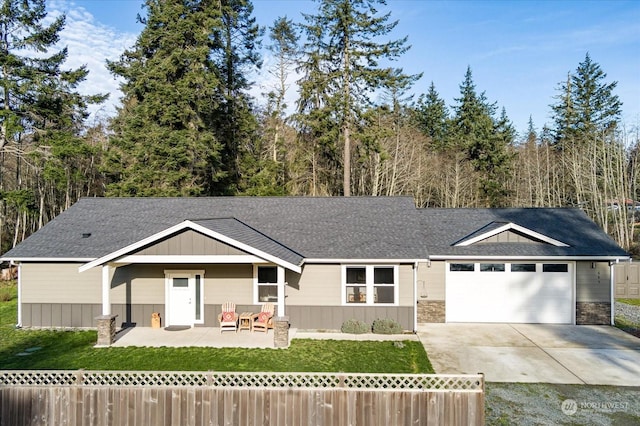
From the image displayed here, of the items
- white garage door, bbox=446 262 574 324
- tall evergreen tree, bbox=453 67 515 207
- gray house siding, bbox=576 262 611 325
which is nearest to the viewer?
gray house siding, bbox=576 262 611 325

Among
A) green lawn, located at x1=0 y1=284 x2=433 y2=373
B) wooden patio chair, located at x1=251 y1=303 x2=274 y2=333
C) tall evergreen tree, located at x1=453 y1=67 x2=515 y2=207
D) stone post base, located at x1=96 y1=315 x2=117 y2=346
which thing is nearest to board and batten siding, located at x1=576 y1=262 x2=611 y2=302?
green lawn, located at x1=0 y1=284 x2=433 y2=373

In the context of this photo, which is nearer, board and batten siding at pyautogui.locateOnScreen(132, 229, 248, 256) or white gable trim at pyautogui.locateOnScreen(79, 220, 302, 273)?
white gable trim at pyautogui.locateOnScreen(79, 220, 302, 273)

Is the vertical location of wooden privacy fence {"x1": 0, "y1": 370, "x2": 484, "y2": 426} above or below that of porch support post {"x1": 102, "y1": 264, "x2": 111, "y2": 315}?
below

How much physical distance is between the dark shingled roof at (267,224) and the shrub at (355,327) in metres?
2.08

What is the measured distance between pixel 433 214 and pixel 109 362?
13.0 metres

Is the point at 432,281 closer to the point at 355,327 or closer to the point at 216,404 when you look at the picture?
the point at 355,327

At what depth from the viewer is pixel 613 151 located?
29.6 m

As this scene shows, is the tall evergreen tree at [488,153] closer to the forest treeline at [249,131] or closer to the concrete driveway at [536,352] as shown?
the forest treeline at [249,131]

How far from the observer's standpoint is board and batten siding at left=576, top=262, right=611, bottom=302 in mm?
14078

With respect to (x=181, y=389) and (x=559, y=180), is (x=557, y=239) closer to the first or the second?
(x=181, y=389)

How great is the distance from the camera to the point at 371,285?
1338 centimetres

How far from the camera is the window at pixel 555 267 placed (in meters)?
14.2

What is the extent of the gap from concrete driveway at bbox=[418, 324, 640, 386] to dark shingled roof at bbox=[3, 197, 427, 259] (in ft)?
9.48
